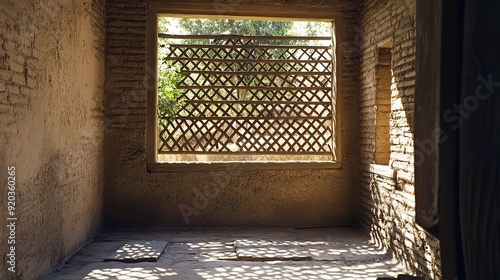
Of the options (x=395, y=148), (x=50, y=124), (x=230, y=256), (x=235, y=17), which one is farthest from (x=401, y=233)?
(x=235, y=17)

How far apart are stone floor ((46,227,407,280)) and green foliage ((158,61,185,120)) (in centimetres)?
163

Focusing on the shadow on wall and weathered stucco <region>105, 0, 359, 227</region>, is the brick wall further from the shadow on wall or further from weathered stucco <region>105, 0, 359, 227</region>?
weathered stucco <region>105, 0, 359, 227</region>

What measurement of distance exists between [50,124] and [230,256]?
2204mm

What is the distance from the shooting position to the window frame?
6.65m

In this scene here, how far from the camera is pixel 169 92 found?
282 inches

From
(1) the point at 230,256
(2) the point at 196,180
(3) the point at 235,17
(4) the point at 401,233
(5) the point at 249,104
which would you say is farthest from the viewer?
(5) the point at 249,104

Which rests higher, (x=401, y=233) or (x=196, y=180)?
(x=196, y=180)

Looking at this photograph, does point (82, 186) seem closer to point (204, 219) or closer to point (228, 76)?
point (204, 219)

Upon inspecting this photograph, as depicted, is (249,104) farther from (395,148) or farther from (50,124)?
(50,124)

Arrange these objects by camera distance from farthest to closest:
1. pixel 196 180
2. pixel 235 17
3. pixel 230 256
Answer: pixel 235 17
pixel 196 180
pixel 230 256

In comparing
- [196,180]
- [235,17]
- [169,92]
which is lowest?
[196,180]

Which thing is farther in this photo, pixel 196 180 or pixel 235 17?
pixel 235 17

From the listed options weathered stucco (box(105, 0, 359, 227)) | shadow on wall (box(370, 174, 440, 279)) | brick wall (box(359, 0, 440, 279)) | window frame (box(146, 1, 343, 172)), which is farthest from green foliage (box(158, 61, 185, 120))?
shadow on wall (box(370, 174, 440, 279))

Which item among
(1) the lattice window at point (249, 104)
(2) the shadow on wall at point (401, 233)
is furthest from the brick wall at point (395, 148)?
(1) the lattice window at point (249, 104)
